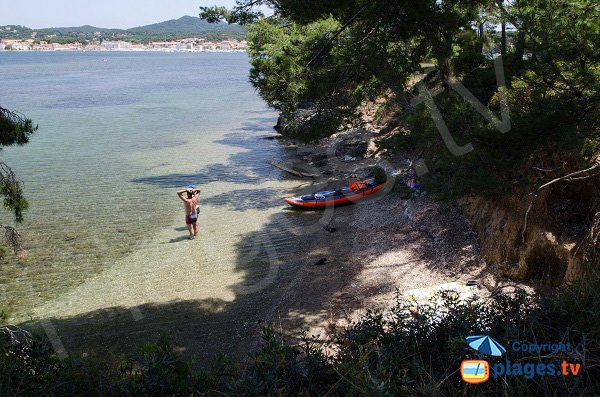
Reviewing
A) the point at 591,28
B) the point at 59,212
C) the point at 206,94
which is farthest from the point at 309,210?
the point at 206,94

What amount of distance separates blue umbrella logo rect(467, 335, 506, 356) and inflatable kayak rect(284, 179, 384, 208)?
12577 millimetres

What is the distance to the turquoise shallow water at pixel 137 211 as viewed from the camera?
1140cm

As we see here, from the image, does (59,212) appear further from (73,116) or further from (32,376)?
(73,116)

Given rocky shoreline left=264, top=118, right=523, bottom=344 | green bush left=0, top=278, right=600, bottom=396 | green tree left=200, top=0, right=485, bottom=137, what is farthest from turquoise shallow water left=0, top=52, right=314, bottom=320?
green bush left=0, top=278, right=600, bottom=396

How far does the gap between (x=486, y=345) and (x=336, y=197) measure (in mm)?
12859

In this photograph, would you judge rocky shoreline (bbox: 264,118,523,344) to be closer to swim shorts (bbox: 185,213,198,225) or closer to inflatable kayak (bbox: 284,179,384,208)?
inflatable kayak (bbox: 284,179,384,208)

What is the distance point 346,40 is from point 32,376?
30.4 feet

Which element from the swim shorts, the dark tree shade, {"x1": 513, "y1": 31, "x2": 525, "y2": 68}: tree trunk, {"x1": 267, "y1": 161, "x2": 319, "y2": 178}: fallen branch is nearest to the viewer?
{"x1": 513, "y1": 31, "x2": 525, "y2": 68}: tree trunk

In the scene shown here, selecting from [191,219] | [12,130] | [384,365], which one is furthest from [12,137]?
[384,365]

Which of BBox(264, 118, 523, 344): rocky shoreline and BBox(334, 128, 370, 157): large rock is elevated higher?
BBox(334, 128, 370, 157): large rock

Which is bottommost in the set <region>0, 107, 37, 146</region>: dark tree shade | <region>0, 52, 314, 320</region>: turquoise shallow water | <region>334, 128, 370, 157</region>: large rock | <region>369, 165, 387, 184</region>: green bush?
<region>0, 52, 314, 320</region>: turquoise shallow water

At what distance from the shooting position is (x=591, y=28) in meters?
5.97

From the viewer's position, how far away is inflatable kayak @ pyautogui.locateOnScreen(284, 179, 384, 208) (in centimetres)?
1659

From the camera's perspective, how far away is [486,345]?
396 cm
